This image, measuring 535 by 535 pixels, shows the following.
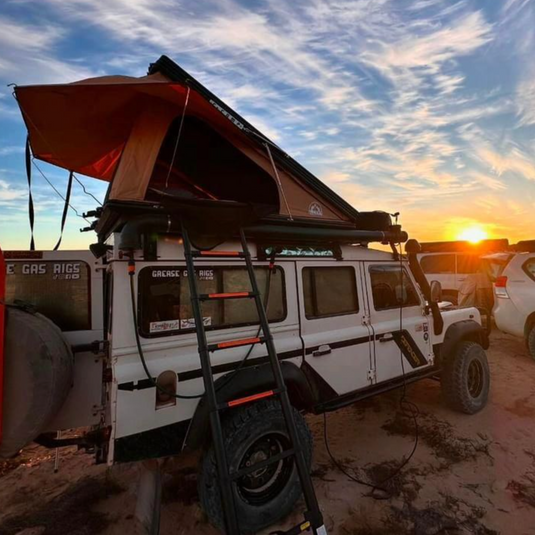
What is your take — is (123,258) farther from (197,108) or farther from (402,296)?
(402,296)

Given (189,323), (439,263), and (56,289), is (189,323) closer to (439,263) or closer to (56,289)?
(56,289)

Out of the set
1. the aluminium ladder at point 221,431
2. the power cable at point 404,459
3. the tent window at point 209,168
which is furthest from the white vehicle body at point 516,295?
the aluminium ladder at point 221,431

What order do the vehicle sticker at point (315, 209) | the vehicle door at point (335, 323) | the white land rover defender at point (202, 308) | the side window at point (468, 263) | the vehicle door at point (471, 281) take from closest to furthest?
the white land rover defender at point (202, 308)
the vehicle door at point (335, 323)
the vehicle sticker at point (315, 209)
the vehicle door at point (471, 281)
the side window at point (468, 263)

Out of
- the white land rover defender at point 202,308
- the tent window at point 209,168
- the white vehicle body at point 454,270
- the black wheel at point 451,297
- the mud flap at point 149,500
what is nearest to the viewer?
the white land rover defender at point 202,308

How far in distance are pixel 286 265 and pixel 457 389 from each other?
119 inches

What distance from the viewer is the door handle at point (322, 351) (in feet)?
10.9

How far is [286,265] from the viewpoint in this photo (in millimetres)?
3332

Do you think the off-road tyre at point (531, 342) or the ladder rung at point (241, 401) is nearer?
the ladder rung at point (241, 401)

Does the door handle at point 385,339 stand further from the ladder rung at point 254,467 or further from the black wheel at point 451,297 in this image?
the black wheel at point 451,297

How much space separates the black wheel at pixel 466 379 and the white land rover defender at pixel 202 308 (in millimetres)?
522

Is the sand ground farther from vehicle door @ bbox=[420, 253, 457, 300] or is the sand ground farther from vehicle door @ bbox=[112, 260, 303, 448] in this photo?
vehicle door @ bbox=[420, 253, 457, 300]

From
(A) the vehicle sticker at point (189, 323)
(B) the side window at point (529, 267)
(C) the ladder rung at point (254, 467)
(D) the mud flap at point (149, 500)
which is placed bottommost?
(D) the mud flap at point (149, 500)

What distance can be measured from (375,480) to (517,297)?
573 cm

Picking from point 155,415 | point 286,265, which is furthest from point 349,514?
point 286,265
